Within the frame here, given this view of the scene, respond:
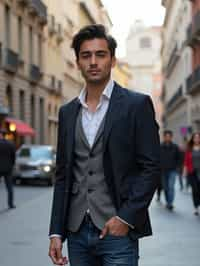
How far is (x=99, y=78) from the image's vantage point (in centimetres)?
359

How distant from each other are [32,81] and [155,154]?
3558 centimetres

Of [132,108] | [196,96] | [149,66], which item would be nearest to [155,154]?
[132,108]

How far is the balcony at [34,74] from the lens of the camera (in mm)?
38438

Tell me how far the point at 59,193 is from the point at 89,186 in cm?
23

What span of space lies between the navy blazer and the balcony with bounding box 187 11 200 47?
38374mm

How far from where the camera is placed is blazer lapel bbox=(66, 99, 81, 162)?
141 inches

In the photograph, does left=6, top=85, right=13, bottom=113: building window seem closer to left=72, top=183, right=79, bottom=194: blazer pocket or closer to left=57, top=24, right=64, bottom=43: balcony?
left=57, top=24, right=64, bottom=43: balcony

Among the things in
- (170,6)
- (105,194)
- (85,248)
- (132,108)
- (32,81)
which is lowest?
(85,248)

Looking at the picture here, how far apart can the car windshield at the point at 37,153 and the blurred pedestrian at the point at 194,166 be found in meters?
11.7

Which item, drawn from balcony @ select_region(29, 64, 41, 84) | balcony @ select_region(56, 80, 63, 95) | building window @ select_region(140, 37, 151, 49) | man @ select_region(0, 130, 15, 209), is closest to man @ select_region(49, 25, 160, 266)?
man @ select_region(0, 130, 15, 209)

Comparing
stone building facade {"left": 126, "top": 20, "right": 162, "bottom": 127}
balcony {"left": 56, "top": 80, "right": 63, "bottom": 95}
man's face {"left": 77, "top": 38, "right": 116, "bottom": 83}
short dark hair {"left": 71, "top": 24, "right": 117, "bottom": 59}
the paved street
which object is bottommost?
the paved street

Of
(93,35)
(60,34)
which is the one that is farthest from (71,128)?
(60,34)

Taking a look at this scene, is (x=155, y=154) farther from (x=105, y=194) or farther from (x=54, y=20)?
(x=54, y=20)

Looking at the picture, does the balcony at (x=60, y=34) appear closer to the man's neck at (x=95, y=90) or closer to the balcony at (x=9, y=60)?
the balcony at (x=9, y=60)
